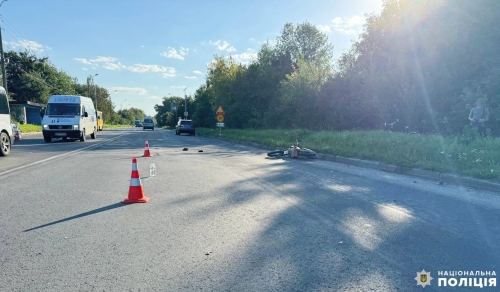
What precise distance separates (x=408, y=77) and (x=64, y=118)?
20.0m

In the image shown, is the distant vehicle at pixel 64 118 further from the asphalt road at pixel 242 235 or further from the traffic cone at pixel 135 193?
the traffic cone at pixel 135 193

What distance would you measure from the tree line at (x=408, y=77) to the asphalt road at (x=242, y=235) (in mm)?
11127

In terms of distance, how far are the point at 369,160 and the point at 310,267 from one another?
8.52m

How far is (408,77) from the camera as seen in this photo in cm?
1950

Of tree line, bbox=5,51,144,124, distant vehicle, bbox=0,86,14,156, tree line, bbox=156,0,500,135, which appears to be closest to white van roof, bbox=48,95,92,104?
distant vehicle, bbox=0,86,14,156

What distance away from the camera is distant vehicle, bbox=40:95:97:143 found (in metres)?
20.9

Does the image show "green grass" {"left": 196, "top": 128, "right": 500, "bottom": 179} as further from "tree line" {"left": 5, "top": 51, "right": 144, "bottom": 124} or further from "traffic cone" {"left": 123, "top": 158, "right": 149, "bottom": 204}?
"tree line" {"left": 5, "top": 51, "right": 144, "bottom": 124}

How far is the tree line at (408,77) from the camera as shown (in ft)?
52.9

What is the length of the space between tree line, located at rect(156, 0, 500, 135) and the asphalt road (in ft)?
36.5

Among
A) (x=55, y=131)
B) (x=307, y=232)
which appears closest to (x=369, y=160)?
(x=307, y=232)

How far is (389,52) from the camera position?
22422 mm

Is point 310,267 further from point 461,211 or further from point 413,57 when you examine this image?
point 413,57

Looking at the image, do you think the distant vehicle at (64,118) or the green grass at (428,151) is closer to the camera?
the green grass at (428,151)

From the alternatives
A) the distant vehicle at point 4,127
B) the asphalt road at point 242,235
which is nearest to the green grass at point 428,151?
the asphalt road at point 242,235
